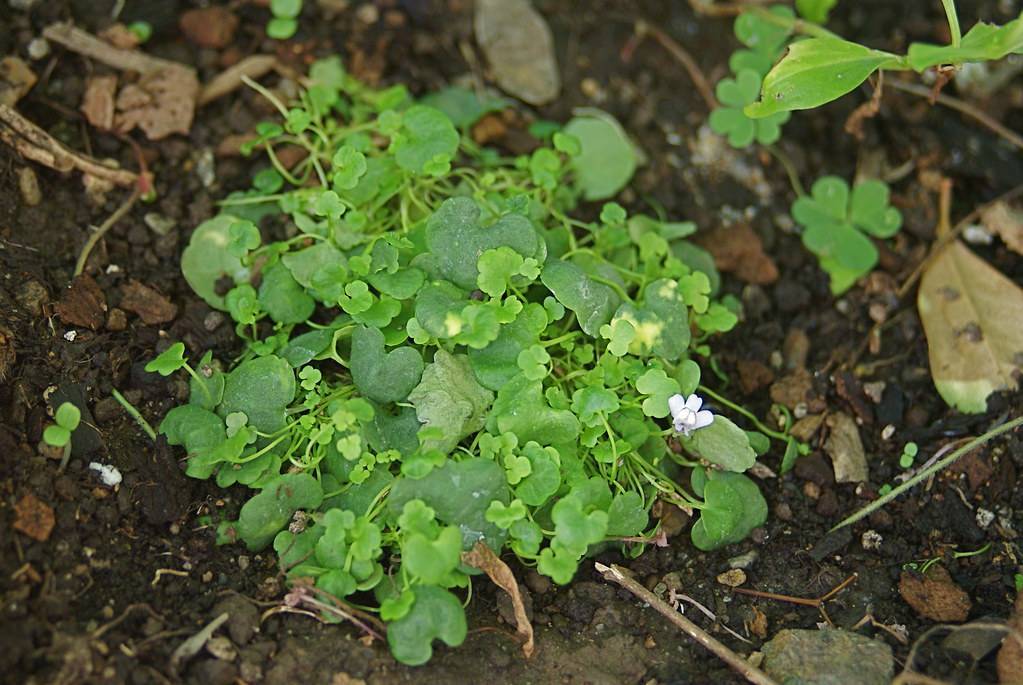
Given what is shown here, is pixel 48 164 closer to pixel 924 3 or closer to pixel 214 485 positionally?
pixel 214 485

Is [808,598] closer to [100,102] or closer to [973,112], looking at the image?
[973,112]

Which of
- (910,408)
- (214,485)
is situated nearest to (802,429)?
(910,408)

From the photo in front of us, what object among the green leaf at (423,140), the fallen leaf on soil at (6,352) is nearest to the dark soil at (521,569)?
the fallen leaf on soil at (6,352)

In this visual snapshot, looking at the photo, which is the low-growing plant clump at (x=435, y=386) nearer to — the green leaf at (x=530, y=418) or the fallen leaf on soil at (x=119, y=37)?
the green leaf at (x=530, y=418)

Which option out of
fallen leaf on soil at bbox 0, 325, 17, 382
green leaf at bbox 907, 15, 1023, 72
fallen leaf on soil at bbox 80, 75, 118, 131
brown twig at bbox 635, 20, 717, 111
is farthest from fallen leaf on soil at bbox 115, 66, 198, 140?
green leaf at bbox 907, 15, 1023, 72

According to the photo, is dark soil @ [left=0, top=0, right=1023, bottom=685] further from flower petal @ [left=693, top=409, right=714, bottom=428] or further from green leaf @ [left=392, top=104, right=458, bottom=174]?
green leaf @ [left=392, top=104, right=458, bottom=174]

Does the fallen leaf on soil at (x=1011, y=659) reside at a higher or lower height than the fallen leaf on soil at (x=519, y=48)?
lower

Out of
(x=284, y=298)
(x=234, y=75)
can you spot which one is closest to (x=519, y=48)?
(x=234, y=75)
